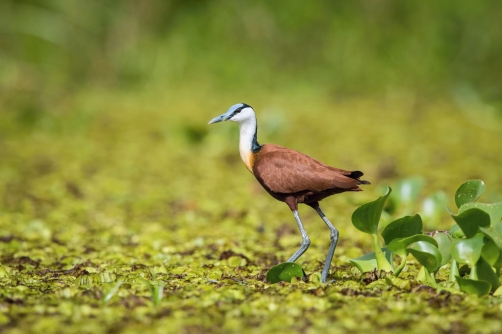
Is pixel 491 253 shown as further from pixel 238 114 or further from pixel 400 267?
pixel 238 114

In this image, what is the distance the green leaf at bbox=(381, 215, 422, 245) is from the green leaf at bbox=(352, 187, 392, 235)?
2.0 inches

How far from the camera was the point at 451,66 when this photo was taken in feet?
25.8

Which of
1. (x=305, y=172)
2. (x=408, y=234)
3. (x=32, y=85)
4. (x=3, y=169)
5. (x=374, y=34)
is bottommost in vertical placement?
(x=408, y=234)

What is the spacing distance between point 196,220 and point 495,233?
2115 millimetres

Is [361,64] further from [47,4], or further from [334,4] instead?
[47,4]

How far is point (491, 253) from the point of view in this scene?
229 cm

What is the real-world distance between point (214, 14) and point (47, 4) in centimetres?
206

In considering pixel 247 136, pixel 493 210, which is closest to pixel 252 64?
pixel 247 136

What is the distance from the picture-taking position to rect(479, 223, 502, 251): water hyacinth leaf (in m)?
2.22

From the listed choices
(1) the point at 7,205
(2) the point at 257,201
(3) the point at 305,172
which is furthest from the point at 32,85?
(3) the point at 305,172

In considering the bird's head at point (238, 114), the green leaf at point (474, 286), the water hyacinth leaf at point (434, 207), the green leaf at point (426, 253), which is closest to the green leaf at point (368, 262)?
the green leaf at point (426, 253)

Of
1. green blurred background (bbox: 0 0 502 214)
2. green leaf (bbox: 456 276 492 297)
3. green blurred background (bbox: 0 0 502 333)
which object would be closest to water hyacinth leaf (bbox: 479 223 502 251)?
green leaf (bbox: 456 276 492 297)

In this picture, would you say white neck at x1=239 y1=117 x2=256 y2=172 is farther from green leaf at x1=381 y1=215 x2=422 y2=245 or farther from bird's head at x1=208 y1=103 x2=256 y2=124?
green leaf at x1=381 y1=215 x2=422 y2=245

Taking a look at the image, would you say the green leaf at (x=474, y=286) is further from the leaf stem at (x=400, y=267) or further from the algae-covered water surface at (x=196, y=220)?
the leaf stem at (x=400, y=267)
